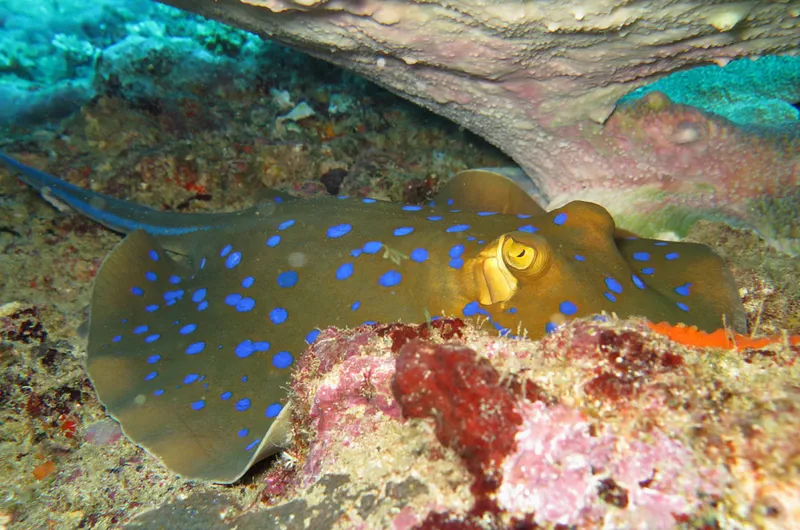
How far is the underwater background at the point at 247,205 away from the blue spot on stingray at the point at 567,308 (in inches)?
38.5

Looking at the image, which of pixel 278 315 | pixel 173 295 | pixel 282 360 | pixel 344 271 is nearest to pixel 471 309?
pixel 344 271

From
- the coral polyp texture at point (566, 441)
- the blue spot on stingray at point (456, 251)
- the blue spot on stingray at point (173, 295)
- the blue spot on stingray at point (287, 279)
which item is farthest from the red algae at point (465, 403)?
the blue spot on stingray at point (173, 295)

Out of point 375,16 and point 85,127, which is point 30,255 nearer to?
point 85,127

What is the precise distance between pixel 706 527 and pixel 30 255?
680 centimetres

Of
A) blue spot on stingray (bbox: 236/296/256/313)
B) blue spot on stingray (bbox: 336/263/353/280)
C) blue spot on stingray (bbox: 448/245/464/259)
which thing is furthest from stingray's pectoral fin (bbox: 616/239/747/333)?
blue spot on stingray (bbox: 236/296/256/313)

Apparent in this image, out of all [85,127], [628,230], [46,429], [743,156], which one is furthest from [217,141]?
→ [743,156]

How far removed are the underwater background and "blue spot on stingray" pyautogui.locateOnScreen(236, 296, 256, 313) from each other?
1.34 meters

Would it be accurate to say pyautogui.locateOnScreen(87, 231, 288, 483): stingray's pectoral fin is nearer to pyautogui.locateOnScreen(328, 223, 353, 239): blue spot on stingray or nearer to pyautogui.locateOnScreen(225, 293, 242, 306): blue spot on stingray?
pyautogui.locateOnScreen(225, 293, 242, 306): blue spot on stingray

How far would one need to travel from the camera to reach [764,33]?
3600mm

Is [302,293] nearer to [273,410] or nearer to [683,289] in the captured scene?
[273,410]

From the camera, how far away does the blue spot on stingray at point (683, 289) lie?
3.33 meters

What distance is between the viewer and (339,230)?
13.0ft

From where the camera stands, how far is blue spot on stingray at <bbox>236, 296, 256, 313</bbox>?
12.6 feet

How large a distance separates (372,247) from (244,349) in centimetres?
136
